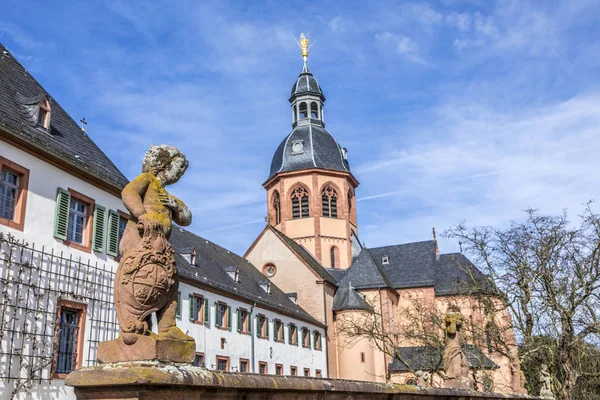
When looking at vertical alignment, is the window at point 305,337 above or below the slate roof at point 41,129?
below

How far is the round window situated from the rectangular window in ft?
49.7

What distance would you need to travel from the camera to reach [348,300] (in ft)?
128

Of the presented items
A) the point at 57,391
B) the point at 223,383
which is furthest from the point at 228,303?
the point at 223,383

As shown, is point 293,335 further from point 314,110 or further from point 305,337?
point 314,110

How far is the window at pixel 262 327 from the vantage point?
2962 cm

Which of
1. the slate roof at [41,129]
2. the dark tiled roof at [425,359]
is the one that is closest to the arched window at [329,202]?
the dark tiled roof at [425,359]

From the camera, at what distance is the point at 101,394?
327 cm

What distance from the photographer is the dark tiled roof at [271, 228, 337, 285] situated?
3897 centimetres

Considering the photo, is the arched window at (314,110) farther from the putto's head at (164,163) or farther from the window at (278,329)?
the putto's head at (164,163)

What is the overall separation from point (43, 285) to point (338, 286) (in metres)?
28.4

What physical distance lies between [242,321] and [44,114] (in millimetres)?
15050

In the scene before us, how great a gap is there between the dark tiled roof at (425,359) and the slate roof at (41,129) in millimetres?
15025

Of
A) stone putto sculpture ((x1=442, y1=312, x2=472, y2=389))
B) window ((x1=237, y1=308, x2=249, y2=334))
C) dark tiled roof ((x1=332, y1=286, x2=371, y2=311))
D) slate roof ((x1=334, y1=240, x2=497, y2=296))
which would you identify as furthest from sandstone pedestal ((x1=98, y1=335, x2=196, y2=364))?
slate roof ((x1=334, y1=240, x2=497, y2=296))

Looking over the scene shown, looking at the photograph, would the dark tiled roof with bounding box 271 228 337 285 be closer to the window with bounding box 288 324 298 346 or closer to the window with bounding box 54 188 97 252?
the window with bounding box 288 324 298 346
